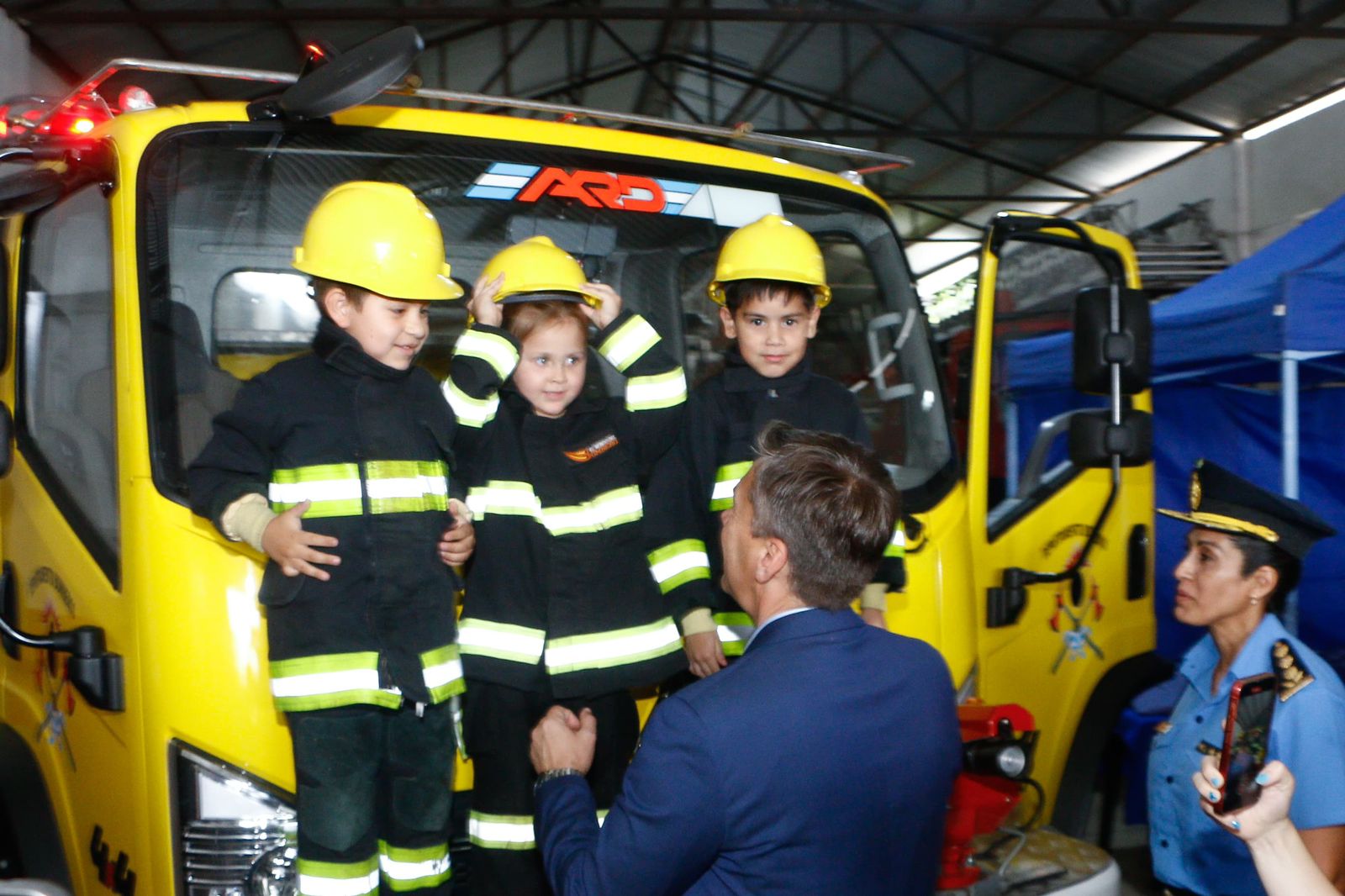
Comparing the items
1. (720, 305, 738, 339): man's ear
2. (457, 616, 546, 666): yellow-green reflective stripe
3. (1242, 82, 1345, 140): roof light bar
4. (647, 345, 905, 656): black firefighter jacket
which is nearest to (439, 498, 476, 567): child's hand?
(457, 616, 546, 666): yellow-green reflective stripe

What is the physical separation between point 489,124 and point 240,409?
1.10m

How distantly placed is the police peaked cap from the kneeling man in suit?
4.96 ft

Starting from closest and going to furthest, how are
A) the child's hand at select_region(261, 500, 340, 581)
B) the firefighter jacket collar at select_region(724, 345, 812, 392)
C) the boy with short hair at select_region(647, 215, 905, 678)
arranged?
the child's hand at select_region(261, 500, 340, 581)
the boy with short hair at select_region(647, 215, 905, 678)
the firefighter jacket collar at select_region(724, 345, 812, 392)

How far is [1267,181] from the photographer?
14.0 metres

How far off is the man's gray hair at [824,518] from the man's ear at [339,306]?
985 millimetres

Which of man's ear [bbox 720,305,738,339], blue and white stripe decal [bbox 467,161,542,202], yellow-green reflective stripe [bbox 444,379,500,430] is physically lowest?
yellow-green reflective stripe [bbox 444,379,500,430]

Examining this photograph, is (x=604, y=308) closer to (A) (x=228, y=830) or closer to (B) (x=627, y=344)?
(B) (x=627, y=344)

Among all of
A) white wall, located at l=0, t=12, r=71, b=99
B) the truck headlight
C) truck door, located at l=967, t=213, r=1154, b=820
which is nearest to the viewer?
the truck headlight

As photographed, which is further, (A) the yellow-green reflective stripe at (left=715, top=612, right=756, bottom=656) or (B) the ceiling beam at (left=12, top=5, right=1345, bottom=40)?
(B) the ceiling beam at (left=12, top=5, right=1345, bottom=40)

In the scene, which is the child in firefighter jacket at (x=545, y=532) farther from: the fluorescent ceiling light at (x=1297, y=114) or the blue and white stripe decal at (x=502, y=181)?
the fluorescent ceiling light at (x=1297, y=114)

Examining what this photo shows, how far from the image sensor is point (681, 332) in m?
3.21

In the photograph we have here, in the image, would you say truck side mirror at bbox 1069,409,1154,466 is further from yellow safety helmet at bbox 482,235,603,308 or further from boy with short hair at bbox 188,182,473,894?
boy with short hair at bbox 188,182,473,894

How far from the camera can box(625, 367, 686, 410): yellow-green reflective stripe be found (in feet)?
8.68

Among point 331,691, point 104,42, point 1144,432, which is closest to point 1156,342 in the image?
point 1144,432
